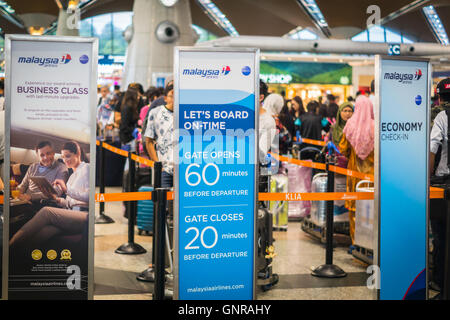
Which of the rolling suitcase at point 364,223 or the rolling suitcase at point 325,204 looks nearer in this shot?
the rolling suitcase at point 364,223

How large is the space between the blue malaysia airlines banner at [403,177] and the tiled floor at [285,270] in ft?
2.93

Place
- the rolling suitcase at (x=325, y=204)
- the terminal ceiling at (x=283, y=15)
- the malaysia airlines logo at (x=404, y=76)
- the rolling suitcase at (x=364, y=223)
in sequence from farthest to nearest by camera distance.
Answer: the terminal ceiling at (x=283, y=15) < the rolling suitcase at (x=325, y=204) < the rolling suitcase at (x=364, y=223) < the malaysia airlines logo at (x=404, y=76)

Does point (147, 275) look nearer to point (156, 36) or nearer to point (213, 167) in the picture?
point (213, 167)

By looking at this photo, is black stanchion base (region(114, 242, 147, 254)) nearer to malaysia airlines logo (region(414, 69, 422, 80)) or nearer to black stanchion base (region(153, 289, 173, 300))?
black stanchion base (region(153, 289, 173, 300))

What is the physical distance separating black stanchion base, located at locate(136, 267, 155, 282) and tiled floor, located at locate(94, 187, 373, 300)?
6 centimetres

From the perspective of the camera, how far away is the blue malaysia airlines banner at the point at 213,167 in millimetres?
4363

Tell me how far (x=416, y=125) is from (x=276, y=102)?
3.85 m

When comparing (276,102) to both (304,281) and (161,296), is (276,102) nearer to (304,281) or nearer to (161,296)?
(304,281)

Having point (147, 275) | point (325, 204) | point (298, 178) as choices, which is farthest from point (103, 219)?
point (325, 204)

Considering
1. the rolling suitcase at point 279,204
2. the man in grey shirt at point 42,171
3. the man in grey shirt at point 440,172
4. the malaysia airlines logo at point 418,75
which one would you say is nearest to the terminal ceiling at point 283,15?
the rolling suitcase at point 279,204

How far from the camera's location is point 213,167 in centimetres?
443

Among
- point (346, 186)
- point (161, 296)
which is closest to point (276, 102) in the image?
point (346, 186)

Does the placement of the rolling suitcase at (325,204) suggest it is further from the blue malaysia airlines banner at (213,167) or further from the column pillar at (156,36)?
the column pillar at (156,36)

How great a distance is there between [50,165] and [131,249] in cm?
315
